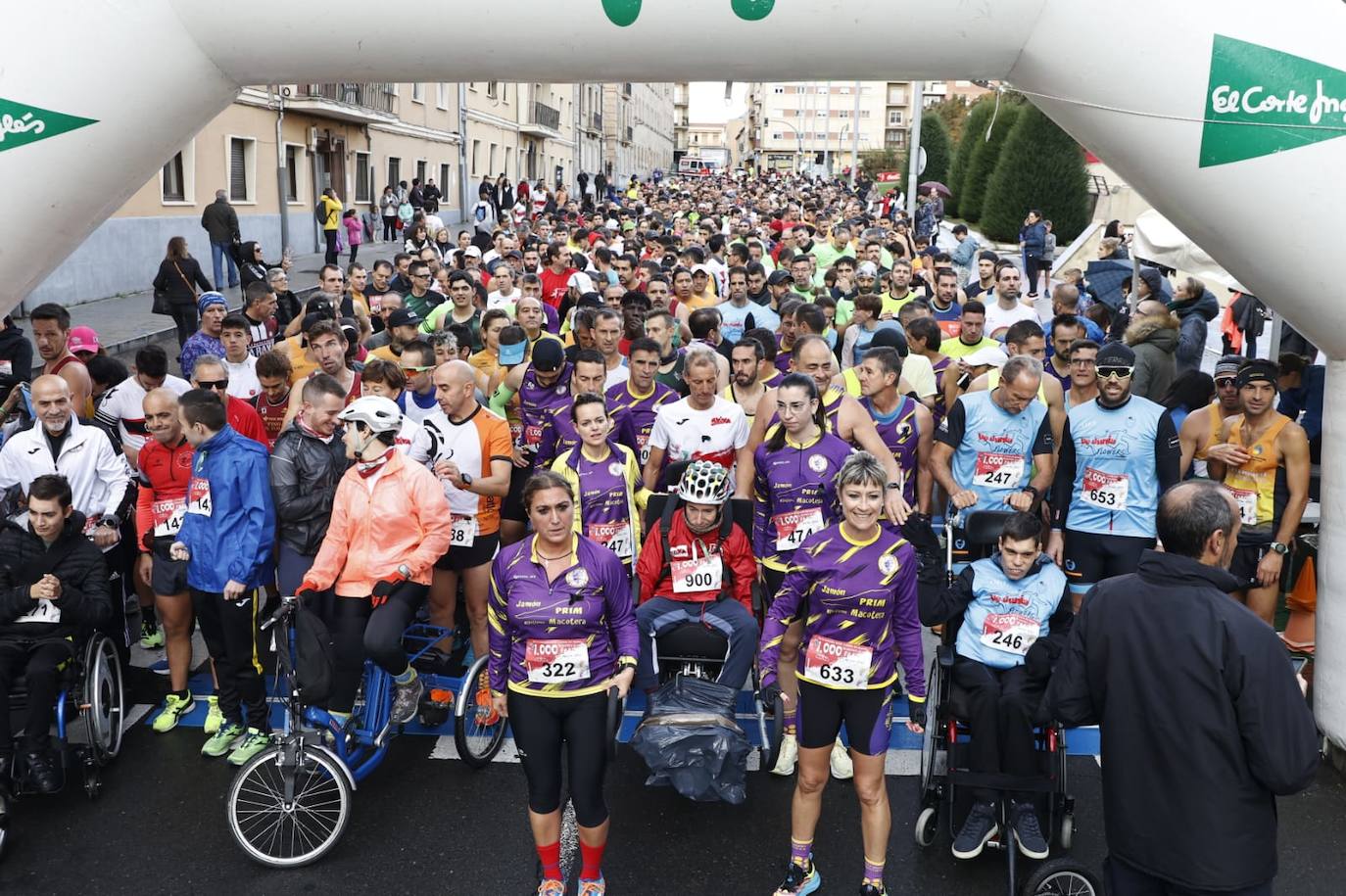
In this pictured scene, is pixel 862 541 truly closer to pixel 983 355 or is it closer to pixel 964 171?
pixel 983 355

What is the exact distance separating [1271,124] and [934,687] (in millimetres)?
2652

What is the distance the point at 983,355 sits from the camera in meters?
8.15

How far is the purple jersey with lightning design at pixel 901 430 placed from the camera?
22.0 feet

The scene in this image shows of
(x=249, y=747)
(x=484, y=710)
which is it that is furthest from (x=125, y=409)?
(x=484, y=710)

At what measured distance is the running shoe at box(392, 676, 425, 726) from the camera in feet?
18.6

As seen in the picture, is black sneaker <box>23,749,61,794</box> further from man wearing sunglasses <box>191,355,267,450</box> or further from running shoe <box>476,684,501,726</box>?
man wearing sunglasses <box>191,355,267,450</box>

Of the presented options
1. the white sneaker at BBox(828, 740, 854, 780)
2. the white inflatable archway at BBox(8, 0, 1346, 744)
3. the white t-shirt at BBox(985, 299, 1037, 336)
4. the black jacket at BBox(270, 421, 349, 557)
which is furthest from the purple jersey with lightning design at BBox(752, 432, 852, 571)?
the white t-shirt at BBox(985, 299, 1037, 336)

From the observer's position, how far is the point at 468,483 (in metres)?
6.29

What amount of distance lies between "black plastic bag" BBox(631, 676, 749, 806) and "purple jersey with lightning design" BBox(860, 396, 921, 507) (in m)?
2.25

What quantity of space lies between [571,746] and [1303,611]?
4.59 m

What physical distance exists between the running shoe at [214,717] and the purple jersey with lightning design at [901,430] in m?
3.80

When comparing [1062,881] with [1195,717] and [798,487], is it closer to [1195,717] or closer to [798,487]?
[1195,717]

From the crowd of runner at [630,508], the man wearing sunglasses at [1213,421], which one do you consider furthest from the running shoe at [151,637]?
the man wearing sunglasses at [1213,421]

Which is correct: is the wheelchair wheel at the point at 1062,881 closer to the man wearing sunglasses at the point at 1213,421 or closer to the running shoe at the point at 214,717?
the man wearing sunglasses at the point at 1213,421
